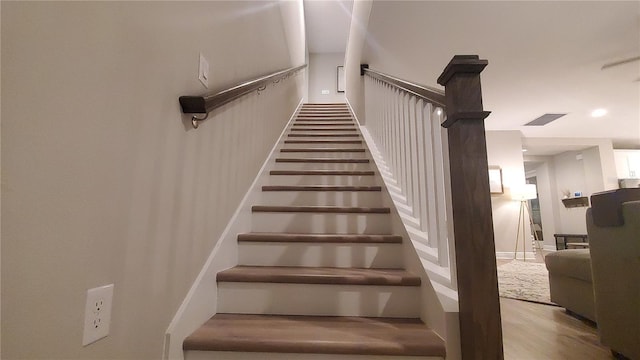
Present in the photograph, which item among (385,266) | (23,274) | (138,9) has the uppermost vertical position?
(138,9)

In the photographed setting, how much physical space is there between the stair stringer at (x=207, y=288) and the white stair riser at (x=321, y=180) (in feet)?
1.47

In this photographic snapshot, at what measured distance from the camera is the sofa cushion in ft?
6.81

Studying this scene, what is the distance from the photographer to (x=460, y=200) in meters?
0.99

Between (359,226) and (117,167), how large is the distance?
55.4 inches

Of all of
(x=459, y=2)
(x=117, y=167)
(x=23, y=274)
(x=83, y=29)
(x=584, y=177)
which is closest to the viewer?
(x=23, y=274)

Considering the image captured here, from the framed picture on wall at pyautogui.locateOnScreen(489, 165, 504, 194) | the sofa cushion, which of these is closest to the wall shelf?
the framed picture on wall at pyautogui.locateOnScreen(489, 165, 504, 194)

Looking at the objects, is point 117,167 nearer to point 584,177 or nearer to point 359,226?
point 359,226

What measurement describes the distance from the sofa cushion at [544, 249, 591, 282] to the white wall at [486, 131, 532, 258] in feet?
12.1

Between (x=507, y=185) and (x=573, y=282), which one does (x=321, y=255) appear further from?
(x=507, y=185)

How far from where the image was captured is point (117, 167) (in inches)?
31.0

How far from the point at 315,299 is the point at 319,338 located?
28 cm

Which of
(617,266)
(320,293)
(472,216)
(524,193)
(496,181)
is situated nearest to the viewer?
(472,216)

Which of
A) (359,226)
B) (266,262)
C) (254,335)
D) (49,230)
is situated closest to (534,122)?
(359,226)

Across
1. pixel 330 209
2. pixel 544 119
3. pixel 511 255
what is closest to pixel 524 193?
pixel 511 255
